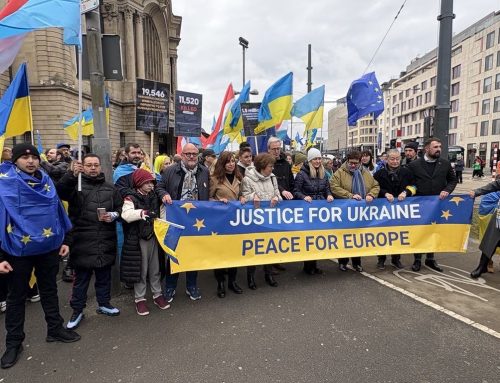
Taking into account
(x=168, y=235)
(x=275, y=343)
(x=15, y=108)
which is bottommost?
(x=275, y=343)

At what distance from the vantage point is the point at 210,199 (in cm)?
471

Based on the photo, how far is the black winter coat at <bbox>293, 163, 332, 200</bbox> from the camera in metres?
5.17

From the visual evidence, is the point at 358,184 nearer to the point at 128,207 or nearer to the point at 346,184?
the point at 346,184

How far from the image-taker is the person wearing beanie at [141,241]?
3842mm

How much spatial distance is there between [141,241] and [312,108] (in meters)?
6.95

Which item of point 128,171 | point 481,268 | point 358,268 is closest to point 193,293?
point 128,171

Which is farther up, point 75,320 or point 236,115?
point 236,115

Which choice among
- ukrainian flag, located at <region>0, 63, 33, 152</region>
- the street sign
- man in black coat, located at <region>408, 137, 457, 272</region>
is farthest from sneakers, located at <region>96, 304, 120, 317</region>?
man in black coat, located at <region>408, 137, 457, 272</region>

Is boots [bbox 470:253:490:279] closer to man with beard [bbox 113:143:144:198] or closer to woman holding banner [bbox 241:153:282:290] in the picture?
woman holding banner [bbox 241:153:282:290]

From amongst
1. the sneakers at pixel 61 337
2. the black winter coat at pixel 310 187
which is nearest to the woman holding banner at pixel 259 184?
the black winter coat at pixel 310 187

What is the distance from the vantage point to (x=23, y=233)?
3.02m

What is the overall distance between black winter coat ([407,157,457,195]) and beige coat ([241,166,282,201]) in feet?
7.90

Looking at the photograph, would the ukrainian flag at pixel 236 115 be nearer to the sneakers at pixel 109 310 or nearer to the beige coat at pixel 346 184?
the beige coat at pixel 346 184

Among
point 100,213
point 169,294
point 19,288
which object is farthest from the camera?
point 169,294
